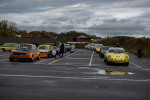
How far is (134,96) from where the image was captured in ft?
23.3

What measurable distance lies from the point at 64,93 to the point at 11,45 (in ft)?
103

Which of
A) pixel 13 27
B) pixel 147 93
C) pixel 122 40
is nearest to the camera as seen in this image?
pixel 147 93

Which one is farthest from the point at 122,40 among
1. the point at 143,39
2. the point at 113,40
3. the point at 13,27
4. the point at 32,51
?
the point at 13,27

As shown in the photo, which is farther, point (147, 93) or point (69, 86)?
point (69, 86)

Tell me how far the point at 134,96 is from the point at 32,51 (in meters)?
13.4

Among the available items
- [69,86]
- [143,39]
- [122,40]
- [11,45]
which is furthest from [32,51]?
[122,40]

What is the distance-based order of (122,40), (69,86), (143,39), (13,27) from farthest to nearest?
(13,27)
(122,40)
(143,39)
(69,86)

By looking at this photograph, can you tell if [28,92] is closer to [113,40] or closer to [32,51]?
[32,51]

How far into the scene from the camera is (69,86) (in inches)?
337

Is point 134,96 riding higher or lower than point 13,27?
lower

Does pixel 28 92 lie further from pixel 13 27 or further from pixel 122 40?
pixel 13 27

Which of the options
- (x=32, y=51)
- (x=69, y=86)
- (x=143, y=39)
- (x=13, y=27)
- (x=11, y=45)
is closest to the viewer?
(x=69, y=86)

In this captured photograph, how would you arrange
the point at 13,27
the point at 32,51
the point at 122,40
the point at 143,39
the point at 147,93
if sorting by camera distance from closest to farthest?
1. the point at 147,93
2. the point at 32,51
3. the point at 143,39
4. the point at 122,40
5. the point at 13,27

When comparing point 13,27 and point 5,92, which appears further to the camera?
point 13,27
